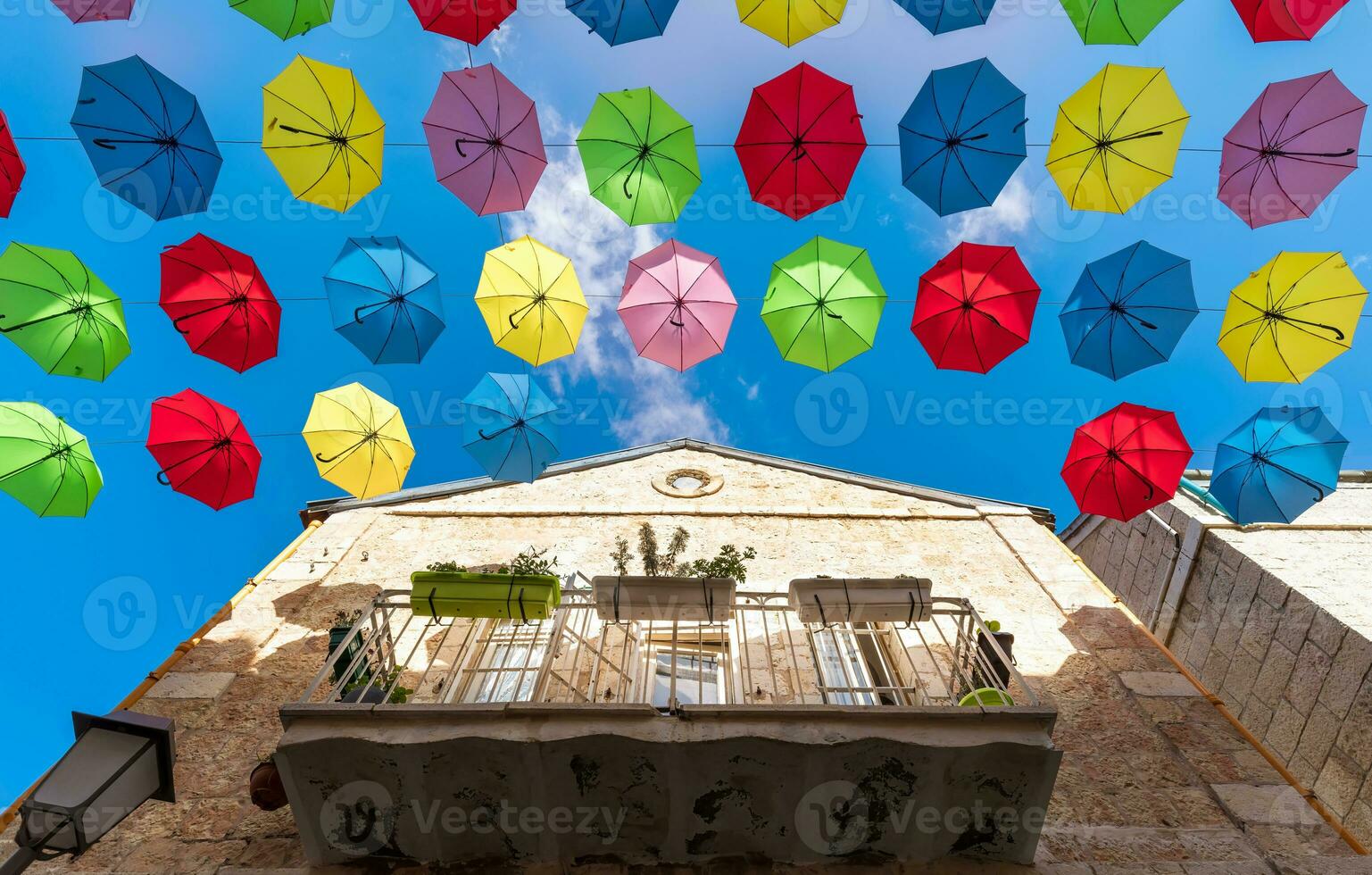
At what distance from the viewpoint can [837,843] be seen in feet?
15.1

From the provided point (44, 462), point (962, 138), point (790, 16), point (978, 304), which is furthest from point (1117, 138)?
point (44, 462)

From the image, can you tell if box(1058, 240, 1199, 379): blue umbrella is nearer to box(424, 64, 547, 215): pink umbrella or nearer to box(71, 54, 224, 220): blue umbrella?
box(424, 64, 547, 215): pink umbrella

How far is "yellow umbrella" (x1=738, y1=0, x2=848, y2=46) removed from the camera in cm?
614

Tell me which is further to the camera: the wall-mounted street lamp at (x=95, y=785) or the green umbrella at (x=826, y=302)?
the green umbrella at (x=826, y=302)

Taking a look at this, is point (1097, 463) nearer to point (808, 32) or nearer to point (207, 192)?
point (808, 32)

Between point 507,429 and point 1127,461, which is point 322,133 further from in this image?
point 1127,461

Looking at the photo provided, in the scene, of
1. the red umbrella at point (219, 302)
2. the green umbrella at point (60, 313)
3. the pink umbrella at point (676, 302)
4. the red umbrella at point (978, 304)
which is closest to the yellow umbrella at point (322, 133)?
the red umbrella at point (219, 302)

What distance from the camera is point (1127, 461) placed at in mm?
7816

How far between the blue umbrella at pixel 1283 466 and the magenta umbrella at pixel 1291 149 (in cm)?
268

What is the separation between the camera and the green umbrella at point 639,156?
22.4ft

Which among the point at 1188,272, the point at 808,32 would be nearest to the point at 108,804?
the point at 808,32

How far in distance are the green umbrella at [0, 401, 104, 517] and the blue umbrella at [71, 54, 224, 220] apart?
303 cm

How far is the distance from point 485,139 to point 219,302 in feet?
11.4

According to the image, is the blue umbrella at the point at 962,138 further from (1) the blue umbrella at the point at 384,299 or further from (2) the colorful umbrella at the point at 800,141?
Answer: (1) the blue umbrella at the point at 384,299
